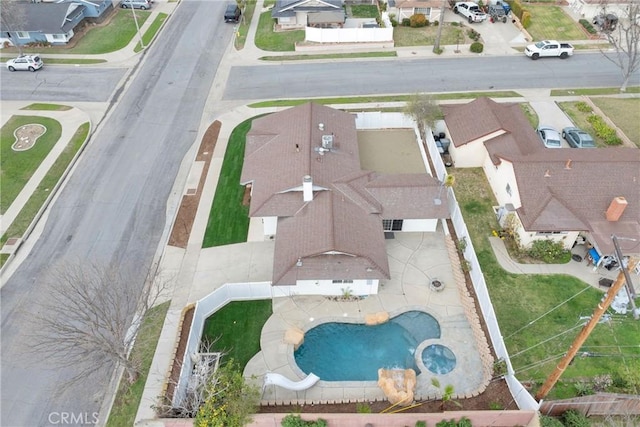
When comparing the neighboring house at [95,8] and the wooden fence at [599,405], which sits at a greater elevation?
the neighboring house at [95,8]

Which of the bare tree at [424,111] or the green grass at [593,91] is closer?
the bare tree at [424,111]

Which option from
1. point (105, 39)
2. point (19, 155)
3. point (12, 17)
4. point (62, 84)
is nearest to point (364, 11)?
point (105, 39)

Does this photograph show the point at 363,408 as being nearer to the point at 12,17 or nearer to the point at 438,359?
the point at 438,359

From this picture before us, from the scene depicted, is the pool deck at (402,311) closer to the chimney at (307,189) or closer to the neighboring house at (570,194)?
the neighboring house at (570,194)

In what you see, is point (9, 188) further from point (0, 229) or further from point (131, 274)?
point (131, 274)

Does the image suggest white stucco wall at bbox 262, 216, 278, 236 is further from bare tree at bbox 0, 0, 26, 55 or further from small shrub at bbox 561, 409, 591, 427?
bare tree at bbox 0, 0, 26, 55

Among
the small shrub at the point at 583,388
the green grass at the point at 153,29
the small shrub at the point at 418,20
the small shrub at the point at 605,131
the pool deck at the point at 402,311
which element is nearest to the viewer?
the small shrub at the point at 583,388

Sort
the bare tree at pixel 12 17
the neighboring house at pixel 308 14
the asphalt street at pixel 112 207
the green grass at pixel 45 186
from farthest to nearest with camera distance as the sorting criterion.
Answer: the neighboring house at pixel 308 14, the bare tree at pixel 12 17, the green grass at pixel 45 186, the asphalt street at pixel 112 207

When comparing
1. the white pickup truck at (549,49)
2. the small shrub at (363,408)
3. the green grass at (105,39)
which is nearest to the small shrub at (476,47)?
the white pickup truck at (549,49)
